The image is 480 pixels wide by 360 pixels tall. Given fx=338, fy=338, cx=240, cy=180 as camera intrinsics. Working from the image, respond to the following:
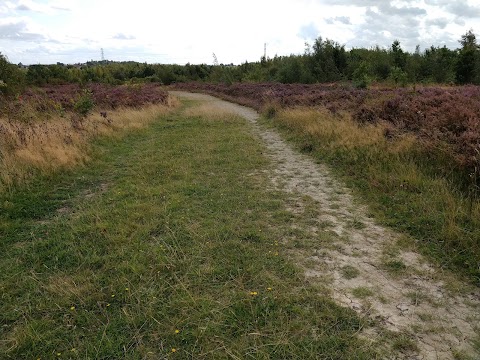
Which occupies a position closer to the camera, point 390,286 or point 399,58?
point 390,286

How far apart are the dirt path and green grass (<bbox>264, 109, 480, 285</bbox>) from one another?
0.26m

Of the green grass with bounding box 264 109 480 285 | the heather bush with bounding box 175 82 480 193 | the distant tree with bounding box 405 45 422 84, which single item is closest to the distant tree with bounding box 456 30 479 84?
the distant tree with bounding box 405 45 422 84

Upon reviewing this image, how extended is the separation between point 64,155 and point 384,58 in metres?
35.4

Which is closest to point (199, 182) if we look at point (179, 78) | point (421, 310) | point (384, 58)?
point (421, 310)

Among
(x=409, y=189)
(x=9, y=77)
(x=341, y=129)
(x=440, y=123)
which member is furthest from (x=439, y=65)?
(x=9, y=77)

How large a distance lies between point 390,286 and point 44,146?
7437 mm

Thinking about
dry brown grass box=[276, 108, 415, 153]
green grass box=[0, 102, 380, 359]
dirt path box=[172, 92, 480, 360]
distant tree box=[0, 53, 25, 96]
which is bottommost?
dirt path box=[172, 92, 480, 360]

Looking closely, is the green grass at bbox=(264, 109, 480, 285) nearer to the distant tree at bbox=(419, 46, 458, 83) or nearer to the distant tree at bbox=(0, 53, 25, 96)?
the distant tree at bbox=(0, 53, 25, 96)

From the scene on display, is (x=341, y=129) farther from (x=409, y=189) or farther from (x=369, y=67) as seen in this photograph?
(x=369, y=67)

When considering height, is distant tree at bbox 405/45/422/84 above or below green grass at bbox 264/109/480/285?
above

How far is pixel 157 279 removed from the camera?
346 cm

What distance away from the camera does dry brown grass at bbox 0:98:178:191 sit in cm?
643

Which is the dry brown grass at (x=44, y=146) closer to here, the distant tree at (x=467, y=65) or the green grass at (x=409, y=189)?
the green grass at (x=409, y=189)

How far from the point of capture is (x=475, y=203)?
4.57m
